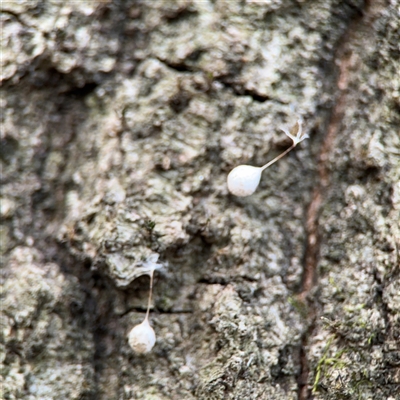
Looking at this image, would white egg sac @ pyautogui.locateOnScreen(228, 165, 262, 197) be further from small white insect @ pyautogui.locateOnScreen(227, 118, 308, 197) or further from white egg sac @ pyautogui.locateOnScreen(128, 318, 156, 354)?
white egg sac @ pyautogui.locateOnScreen(128, 318, 156, 354)

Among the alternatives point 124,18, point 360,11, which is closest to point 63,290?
point 124,18

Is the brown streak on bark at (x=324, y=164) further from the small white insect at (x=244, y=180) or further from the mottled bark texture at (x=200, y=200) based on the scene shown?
the small white insect at (x=244, y=180)

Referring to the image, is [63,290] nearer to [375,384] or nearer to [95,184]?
[95,184]

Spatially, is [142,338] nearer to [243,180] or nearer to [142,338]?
[142,338]

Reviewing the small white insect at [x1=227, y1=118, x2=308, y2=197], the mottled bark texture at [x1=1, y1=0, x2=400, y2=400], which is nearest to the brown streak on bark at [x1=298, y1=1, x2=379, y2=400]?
the mottled bark texture at [x1=1, y1=0, x2=400, y2=400]

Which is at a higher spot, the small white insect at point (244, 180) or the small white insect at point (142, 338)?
the small white insect at point (244, 180)

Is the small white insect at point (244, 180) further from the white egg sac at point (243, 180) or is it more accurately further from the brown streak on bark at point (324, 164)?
the brown streak on bark at point (324, 164)

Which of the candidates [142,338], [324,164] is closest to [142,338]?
[142,338]

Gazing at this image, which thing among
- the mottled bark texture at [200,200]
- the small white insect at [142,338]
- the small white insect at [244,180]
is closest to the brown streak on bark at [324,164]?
the mottled bark texture at [200,200]
